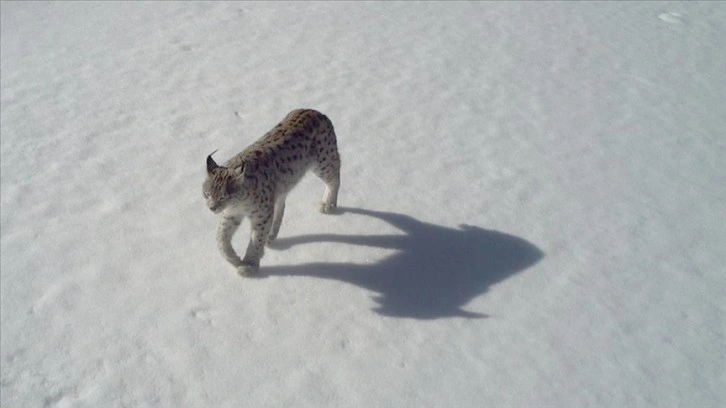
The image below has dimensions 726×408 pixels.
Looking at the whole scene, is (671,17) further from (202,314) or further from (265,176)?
(202,314)

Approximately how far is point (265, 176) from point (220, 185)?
459 mm

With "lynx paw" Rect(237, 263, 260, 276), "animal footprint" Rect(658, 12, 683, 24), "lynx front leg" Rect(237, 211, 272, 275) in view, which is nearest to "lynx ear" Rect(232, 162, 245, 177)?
"lynx front leg" Rect(237, 211, 272, 275)

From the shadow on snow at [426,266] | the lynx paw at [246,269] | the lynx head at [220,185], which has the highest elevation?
the lynx head at [220,185]

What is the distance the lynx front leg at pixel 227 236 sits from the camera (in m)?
5.15

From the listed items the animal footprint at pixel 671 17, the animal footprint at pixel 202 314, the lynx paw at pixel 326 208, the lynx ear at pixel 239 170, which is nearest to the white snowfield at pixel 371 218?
the animal footprint at pixel 202 314

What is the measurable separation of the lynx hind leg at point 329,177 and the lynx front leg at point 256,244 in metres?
0.80

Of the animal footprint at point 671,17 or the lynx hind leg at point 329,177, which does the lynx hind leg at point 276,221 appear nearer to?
the lynx hind leg at point 329,177

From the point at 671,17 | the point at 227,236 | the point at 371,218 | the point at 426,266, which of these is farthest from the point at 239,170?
the point at 671,17

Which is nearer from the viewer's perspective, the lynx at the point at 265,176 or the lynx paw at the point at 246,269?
the lynx at the point at 265,176

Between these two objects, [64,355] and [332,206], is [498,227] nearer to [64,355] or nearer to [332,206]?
[332,206]

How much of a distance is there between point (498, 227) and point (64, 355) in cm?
379

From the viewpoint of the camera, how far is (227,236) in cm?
521

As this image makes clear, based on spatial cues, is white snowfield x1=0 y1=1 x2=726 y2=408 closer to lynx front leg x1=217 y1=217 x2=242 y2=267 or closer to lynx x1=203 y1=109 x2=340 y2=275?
lynx front leg x1=217 y1=217 x2=242 y2=267

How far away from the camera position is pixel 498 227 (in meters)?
6.11
